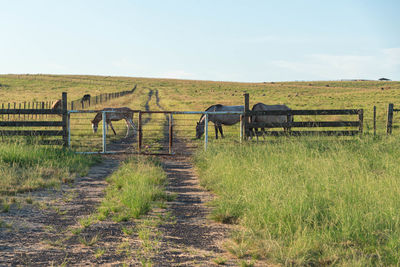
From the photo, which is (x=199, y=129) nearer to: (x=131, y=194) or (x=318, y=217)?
(x=131, y=194)

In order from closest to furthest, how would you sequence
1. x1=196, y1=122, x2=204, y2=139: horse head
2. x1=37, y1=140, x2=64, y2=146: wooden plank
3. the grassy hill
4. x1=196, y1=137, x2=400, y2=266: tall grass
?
x1=196, y1=137, x2=400, y2=266: tall grass → x1=37, y1=140, x2=64, y2=146: wooden plank → x1=196, y1=122, x2=204, y2=139: horse head → the grassy hill

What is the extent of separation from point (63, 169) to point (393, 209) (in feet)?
25.5

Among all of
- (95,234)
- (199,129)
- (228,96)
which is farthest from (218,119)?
(228,96)

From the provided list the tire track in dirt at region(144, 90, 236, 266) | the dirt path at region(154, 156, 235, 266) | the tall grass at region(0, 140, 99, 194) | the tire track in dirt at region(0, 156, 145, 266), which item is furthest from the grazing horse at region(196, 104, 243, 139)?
the tire track in dirt at region(0, 156, 145, 266)

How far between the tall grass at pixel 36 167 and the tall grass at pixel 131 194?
1427mm

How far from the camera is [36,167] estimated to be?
9.66 m

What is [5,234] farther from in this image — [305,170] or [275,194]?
[305,170]

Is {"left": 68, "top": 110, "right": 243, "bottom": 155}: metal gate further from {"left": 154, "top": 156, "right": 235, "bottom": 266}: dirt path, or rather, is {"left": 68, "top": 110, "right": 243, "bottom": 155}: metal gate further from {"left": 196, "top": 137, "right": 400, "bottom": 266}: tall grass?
{"left": 196, "top": 137, "right": 400, "bottom": 266}: tall grass

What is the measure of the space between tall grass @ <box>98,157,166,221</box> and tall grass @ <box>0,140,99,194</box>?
4.68 feet

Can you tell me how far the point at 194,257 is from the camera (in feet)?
14.8

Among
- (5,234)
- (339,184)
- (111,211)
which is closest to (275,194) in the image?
(339,184)

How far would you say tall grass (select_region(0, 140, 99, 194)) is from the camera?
8.26m

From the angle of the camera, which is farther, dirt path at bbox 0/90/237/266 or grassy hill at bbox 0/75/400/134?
grassy hill at bbox 0/75/400/134

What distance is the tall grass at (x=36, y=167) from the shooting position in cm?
826
